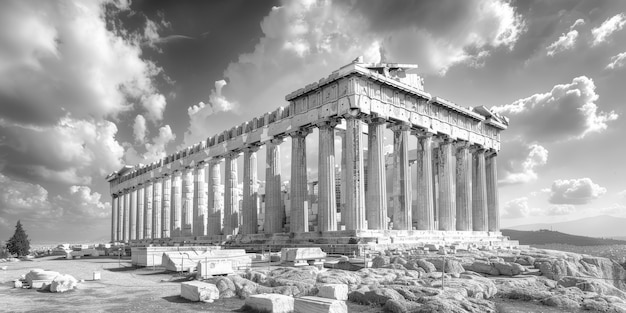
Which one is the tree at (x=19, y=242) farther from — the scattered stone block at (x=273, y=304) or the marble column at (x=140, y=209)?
the scattered stone block at (x=273, y=304)

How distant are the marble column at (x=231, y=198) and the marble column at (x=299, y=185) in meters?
9.29

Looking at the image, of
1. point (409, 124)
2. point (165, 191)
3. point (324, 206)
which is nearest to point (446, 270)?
point (324, 206)

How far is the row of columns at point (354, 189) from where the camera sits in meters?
29.8

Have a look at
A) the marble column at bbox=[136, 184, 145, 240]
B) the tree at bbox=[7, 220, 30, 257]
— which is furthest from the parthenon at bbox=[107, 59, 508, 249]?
the tree at bbox=[7, 220, 30, 257]

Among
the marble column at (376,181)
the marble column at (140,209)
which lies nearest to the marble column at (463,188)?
the marble column at (376,181)

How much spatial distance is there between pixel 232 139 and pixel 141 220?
2620 centimetres

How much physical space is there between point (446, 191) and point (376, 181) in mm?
9639

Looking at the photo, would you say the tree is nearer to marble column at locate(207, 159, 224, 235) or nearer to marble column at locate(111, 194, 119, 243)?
marble column at locate(111, 194, 119, 243)

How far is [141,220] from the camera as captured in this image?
61.1m

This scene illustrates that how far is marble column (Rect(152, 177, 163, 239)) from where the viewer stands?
55216 mm

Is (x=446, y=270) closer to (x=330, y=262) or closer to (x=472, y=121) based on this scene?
(x=330, y=262)

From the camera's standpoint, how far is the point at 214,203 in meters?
43.0

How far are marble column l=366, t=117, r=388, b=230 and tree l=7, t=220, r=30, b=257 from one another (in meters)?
54.5

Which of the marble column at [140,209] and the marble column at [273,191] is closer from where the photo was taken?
the marble column at [273,191]
